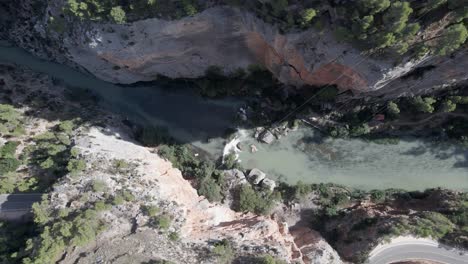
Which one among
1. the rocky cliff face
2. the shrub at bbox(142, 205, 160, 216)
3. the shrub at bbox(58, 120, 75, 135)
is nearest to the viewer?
the shrub at bbox(142, 205, 160, 216)

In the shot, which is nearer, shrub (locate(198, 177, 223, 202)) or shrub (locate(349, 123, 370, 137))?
shrub (locate(198, 177, 223, 202))

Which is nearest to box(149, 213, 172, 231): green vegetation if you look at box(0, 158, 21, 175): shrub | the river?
the river

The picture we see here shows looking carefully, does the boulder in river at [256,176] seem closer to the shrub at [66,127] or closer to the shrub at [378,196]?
the shrub at [378,196]

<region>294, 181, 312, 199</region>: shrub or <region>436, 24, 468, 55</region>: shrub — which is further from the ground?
<region>436, 24, 468, 55</region>: shrub

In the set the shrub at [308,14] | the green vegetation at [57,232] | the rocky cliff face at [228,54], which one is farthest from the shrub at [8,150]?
the shrub at [308,14]

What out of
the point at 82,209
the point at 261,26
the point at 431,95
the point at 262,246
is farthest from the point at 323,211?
the point at 82,209

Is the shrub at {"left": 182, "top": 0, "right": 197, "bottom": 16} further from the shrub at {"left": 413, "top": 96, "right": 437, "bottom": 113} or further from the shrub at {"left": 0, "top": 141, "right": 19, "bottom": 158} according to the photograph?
the shrub at {"left": 413, "top": 96, "right": 437, "bottom": 113}

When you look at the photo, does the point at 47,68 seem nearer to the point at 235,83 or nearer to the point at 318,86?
the point at 235,83
